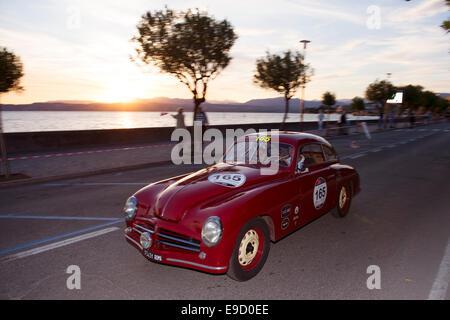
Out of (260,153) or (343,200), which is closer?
(260,153)

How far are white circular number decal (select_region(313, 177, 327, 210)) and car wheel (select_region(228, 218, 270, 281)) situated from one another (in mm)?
1414

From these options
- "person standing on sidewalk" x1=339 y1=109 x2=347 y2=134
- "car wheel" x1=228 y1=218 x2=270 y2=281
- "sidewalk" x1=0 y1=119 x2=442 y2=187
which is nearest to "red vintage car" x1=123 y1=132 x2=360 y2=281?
"car wheel" x1=228 y1=218 x2=270 y2=281

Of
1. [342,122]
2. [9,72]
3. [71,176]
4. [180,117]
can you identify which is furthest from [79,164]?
[342,122]

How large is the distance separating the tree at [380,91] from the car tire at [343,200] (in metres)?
43.8

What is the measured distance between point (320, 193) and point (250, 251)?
189cm

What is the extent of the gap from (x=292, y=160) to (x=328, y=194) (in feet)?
3.71

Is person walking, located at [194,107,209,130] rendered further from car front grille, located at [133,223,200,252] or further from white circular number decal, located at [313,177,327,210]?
car front grille, located at [133,223,200,252]

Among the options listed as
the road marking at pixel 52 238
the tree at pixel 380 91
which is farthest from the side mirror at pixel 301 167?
the tree at pixel 380 91

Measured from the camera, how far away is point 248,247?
3705 millimetres

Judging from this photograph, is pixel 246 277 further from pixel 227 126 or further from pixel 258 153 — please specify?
pixel 227 126

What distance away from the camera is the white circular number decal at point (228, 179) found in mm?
4168

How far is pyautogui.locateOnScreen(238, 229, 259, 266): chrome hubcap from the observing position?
361 cm

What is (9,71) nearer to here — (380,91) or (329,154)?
(329,154)

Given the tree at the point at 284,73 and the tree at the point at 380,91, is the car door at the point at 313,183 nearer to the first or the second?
the tree at the point at 284,73
